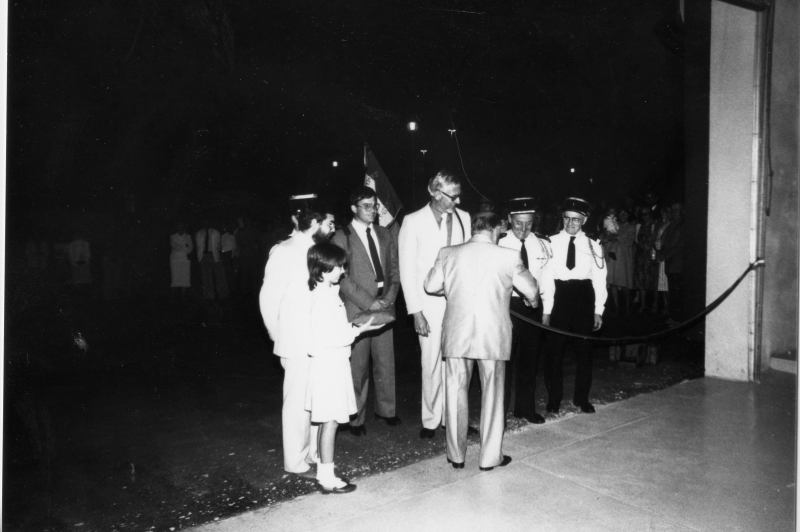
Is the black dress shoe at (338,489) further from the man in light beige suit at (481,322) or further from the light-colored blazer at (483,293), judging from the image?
the light-colored blazer at (483,293)

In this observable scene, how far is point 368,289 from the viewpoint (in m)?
5.38

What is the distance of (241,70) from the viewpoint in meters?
14.1

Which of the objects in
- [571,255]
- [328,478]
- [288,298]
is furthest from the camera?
[571,255]

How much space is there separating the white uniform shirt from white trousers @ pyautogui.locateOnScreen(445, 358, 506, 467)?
4.23 feet

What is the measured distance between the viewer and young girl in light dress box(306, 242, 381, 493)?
396 centimetres

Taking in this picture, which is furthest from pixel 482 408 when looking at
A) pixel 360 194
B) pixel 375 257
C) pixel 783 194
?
pixel 783 194

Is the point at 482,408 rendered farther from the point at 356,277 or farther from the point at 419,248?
the point at 356,277

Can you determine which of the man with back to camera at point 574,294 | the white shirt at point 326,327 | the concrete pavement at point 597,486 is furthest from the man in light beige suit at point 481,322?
the man with back to camera at point 574,294

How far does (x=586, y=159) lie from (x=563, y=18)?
13408 millimetres

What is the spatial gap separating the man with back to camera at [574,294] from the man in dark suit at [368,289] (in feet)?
4.61

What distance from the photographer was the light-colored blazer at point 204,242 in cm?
1352

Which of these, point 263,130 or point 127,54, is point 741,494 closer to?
point 127,54

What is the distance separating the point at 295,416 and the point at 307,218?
1.38 meters

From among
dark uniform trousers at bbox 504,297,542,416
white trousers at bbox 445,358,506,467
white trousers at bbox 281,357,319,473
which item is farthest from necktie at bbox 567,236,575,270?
white trousers at bbox 281,357,319,473
